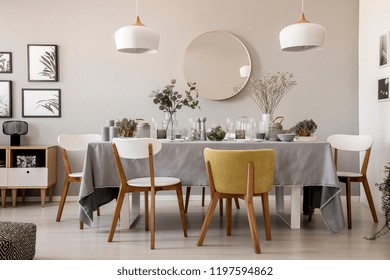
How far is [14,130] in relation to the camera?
5145mm

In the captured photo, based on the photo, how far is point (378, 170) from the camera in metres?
4.74

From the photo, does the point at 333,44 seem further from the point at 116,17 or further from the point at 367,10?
the point at 116,17

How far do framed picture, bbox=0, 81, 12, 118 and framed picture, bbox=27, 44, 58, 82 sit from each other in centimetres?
28

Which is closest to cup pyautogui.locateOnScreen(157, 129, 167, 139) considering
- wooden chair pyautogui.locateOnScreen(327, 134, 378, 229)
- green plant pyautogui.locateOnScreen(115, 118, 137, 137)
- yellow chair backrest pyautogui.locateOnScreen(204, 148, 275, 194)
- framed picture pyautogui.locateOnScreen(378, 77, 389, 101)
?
green plant pyautogui.locateOnScreen(115, 118, 137, 137)

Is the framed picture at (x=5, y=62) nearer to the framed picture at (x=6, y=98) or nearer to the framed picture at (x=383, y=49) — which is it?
the framed picture at (x=6, y=98)

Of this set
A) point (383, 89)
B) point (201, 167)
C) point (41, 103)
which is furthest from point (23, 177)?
point (383, 89)

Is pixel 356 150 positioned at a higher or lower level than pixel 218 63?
lower

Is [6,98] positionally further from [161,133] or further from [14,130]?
[161,133]

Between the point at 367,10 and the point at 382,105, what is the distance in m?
1.20

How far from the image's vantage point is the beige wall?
530 centimetres

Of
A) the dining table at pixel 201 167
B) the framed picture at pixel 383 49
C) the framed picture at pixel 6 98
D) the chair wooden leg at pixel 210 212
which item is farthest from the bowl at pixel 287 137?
the framed picture at pixel 6 98

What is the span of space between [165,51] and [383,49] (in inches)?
96.9

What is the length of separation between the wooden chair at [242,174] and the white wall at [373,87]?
6.45 feet
